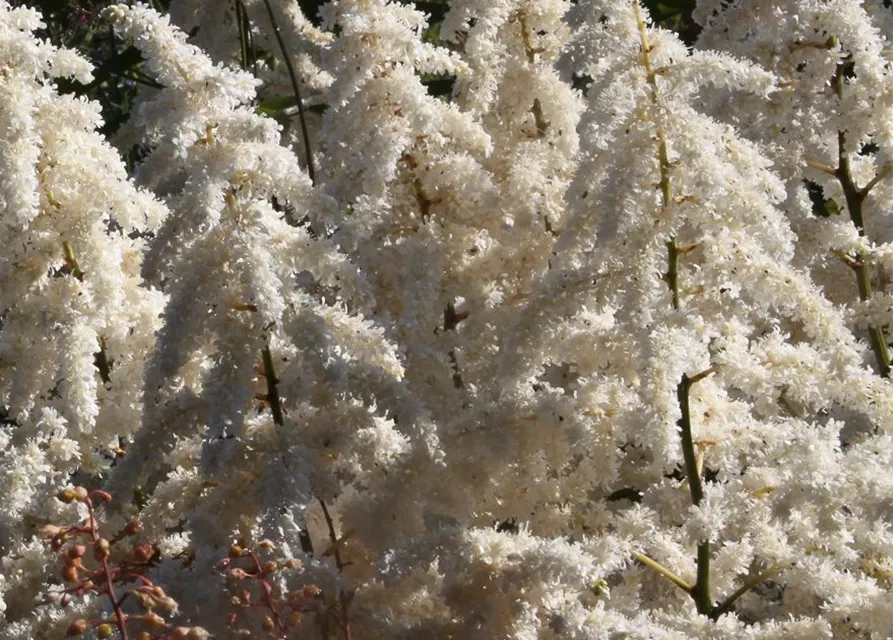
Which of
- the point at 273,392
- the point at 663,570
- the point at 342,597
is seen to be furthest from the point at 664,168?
the point at 342,597

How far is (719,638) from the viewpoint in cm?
247

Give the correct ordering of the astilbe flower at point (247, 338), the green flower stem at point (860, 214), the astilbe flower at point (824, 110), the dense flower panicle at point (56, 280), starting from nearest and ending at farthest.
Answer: the astilbe flower at point (247, 338)
the dense flower panicle at point (56, 280)
the astilbe flower at point (824, 110)
the green flower stem at point (860, 214)

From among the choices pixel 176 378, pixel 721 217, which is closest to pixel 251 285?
pixel 176 378

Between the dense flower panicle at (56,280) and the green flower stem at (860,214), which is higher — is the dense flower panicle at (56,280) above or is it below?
below

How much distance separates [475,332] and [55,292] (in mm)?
881

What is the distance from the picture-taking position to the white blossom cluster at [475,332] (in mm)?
2432

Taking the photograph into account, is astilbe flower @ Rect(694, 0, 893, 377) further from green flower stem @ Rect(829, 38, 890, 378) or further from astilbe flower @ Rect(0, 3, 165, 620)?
astilbe flower @ Rect(0, 3, 165, 620)

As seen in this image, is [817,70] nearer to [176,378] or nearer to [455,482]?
[455,482]

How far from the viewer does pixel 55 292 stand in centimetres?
298

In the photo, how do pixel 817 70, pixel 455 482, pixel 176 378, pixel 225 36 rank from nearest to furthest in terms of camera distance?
pixel 455 482
pixel 176 378
pixel 817 70
pixel 225 36

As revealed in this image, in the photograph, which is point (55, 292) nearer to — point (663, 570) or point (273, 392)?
point (273, 392)

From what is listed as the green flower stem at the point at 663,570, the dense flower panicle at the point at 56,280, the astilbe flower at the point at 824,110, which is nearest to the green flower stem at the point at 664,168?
the green flower stem at the point at 663,570

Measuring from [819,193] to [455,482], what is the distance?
211cm

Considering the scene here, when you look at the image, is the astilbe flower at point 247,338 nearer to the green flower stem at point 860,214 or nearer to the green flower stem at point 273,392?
the green flower stem at point 273,392
